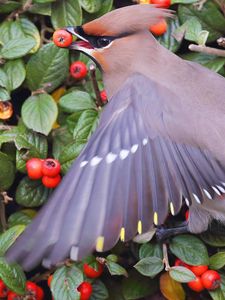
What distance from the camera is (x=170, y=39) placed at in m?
3.16

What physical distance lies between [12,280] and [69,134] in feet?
1.88

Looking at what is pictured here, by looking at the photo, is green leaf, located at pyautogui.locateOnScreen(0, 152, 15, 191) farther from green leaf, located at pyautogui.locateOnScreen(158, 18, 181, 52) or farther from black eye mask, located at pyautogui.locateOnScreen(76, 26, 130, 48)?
green leaf, located at pyautogui.locateOnScreen(158, 18, 181, 52)

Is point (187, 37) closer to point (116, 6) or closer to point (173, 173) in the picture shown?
point (116, 6)

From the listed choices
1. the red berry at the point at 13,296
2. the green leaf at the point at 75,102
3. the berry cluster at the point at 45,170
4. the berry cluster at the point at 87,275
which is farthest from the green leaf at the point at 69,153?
the red berry at the point at 13,296

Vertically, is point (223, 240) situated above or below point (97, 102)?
below

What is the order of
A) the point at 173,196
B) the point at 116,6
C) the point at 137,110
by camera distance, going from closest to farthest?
1. the point at 173,196
2. the point at 137,110
3. the point at 116,6

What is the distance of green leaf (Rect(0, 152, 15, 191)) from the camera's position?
9.56 ft

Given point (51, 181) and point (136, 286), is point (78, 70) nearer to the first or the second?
point (51, 181)

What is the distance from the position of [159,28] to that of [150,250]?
0.80 metres

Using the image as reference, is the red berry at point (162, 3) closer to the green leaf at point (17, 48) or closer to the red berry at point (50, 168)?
the green leaf at point (17, 48)

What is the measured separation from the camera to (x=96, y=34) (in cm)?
292

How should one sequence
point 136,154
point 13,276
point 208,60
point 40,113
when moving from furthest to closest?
point 208,60, point 40,113, point 13,276, point 136,154

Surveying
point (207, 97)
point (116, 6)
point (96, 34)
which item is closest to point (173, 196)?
point (207, 97)

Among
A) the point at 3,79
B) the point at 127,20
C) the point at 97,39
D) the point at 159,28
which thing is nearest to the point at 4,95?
the point at 3,79
